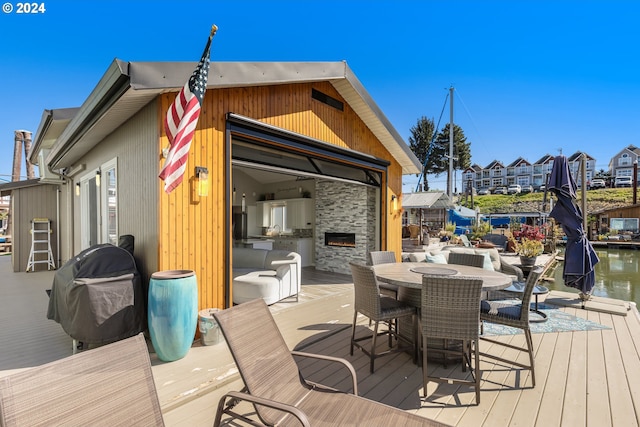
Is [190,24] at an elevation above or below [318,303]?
above

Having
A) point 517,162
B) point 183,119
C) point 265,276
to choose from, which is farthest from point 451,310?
point 517,162

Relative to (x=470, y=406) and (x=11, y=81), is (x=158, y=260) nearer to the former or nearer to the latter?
(x=470, y=406)

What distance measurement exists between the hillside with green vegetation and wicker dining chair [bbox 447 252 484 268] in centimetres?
2671

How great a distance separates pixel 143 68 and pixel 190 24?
580 centimetres

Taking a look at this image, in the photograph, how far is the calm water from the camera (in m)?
8.41

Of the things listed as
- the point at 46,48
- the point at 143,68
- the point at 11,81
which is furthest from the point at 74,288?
the point at 11,81

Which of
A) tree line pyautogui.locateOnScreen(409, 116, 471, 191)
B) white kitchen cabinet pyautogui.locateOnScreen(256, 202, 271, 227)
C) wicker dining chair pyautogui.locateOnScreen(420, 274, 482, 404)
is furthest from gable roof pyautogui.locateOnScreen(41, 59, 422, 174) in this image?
tree line pyautogui.locateOnScreen(409, 116, 471, 191)

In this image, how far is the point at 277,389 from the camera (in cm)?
197

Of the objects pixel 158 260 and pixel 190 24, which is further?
pixel 190 24

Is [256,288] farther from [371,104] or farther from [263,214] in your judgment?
[263,214]

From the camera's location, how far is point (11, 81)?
405 inches

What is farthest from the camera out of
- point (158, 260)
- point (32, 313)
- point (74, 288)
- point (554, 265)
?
point (554, 265)

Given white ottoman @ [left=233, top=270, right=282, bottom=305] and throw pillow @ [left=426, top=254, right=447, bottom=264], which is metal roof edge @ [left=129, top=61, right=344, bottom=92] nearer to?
white ottoman @ [left=233, top=270, right=282, bottom=305]

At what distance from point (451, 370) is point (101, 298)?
352 centimetres
